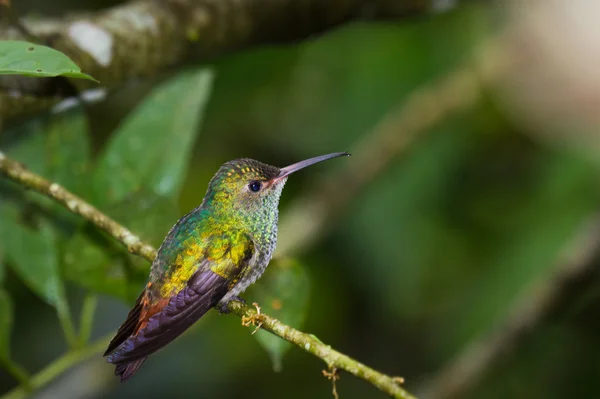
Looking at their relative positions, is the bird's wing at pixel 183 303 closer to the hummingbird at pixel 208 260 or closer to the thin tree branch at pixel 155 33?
the hummingbird at pixel 208 260

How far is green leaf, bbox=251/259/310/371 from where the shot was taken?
1.98m

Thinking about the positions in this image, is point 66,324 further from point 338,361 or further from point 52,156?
point 338,361

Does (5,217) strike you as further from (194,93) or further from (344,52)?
(344,52)

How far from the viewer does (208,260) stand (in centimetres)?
164

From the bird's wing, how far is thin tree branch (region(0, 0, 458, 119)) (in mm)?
956

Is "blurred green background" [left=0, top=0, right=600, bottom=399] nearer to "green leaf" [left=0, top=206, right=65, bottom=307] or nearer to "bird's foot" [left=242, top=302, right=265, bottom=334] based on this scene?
"green leaf" [left=0, top=206, right=65, bottom=307]

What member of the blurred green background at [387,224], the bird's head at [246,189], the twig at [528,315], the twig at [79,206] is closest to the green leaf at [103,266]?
the twig at [79,206]

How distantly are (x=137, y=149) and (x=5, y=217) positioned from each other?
1.43 feet

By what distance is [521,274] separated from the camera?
4059 mm

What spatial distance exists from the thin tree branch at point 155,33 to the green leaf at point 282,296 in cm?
81

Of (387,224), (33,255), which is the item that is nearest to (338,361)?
(33,255)

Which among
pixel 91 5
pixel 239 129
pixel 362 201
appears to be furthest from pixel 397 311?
pixel 91 5

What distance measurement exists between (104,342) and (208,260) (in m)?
0.79

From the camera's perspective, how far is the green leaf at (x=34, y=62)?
4.75 feet
